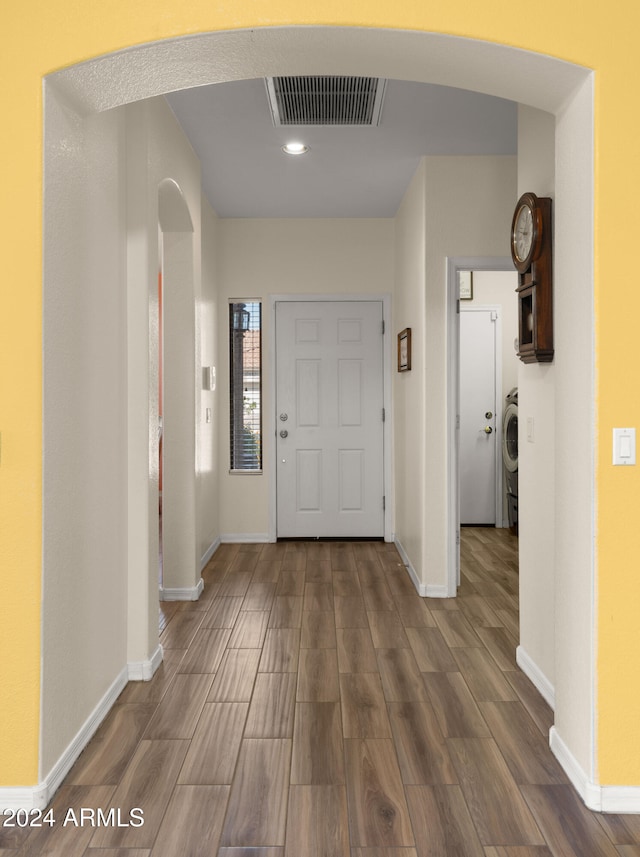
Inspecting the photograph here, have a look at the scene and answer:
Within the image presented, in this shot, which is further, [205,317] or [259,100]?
[205,317]

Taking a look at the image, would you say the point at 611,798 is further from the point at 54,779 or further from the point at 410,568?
the point at 410,568

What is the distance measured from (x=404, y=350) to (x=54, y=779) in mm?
3524

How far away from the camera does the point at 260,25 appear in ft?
6.21

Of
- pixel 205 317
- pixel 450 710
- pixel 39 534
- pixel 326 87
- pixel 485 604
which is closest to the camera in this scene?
pixel 39 534

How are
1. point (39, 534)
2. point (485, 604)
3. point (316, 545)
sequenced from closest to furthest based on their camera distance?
point (39, 534)
point (485, 604)
point (316, 545)

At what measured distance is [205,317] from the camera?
4.89 metres

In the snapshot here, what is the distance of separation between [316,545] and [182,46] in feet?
13.4

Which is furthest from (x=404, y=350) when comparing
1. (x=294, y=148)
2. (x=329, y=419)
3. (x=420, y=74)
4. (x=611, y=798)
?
(x=611, y=798)

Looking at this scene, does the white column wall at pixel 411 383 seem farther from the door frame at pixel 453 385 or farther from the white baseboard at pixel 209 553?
the white baseboard at pixel 209 553

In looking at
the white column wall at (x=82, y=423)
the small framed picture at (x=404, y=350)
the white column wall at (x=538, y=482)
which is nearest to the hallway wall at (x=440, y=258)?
the small framed picture at (x=404, y=350)

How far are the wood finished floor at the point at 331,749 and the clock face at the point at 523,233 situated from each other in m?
1.75

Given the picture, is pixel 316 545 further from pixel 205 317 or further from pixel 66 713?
pixel 66 713

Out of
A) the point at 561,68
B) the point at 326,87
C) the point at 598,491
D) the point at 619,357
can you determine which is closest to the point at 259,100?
the point at 326,87

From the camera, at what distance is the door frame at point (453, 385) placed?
404 centimetres
